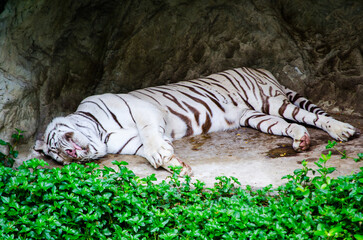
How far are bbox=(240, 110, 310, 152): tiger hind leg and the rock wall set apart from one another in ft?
2.70

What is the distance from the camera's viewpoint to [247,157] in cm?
360

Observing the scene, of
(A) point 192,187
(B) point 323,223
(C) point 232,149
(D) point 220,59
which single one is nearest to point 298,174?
(B) point 323,223

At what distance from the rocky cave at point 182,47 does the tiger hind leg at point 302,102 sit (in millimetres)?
198

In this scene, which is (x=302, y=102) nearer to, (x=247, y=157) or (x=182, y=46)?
(x=247, y=157)

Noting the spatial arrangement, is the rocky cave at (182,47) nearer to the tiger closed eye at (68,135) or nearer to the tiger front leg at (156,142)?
the tiger closed eye at (68,135)

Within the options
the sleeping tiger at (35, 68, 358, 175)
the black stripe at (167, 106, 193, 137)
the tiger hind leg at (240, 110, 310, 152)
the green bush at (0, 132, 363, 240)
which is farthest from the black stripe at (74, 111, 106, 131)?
the tiger hind leg at (240, 110, 310, 152)

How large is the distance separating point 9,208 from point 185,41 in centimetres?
307

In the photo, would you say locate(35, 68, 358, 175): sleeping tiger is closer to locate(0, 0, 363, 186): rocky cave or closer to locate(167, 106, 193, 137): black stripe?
locate(167, 106, 193, 137): black stripe

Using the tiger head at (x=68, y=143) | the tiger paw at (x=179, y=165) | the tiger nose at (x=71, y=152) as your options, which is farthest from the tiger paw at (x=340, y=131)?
the tiger nose at (x=71, y=152)

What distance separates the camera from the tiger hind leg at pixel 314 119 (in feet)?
12.4

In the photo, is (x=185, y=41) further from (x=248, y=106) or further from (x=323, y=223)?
(x=323, y=223)

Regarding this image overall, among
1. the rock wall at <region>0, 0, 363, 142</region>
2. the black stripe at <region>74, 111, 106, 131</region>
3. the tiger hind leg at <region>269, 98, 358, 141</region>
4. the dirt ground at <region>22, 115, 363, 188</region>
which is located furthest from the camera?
the rock wall at <region>0, 0, 363, 142</region>

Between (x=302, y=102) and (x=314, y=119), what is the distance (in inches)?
20.5

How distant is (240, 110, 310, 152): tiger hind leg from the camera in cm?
369
